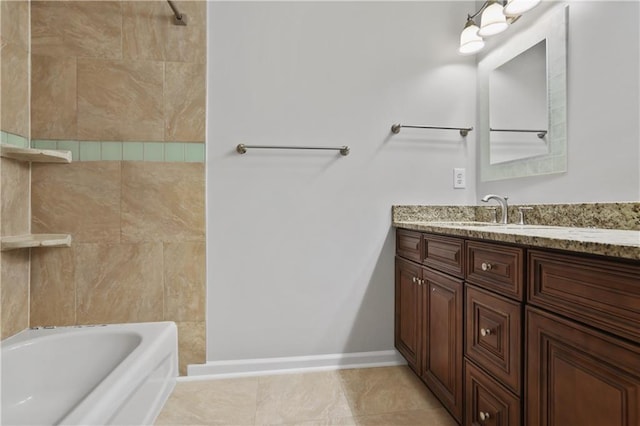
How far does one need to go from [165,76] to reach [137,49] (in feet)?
0.65

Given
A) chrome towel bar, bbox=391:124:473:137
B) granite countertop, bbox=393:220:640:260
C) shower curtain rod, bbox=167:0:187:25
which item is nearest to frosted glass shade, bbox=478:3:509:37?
chrome towel bar, bbox=391:124:473:137

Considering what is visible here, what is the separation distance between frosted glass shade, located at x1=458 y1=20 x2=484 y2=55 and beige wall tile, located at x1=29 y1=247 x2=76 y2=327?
2429 millimetres

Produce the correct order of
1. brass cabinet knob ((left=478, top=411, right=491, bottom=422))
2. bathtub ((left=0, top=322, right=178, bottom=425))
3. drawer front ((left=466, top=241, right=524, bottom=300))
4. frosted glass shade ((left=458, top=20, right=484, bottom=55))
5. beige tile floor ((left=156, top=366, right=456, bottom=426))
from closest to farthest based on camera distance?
drawer front ((left=466, top=241, right=524, bottom=300)), brass cabinet knob ((left=478, top=411, right=491, bottom=422)), bathtub ((left=0, top=322, right=178, bottom=425)), beige tile floor ((left=156, top=366, right=456, bottom=426)), frosted glass shade ((left=458, top=20, right=484, bottom=55))

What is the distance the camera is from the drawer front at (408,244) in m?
1.62

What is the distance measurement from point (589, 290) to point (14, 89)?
240cm

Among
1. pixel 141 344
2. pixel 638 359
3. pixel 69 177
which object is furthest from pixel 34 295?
pixel 638 359

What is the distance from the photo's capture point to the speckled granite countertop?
681 mm

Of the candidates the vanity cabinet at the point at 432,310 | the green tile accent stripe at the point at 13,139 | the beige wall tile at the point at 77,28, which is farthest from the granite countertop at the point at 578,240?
the green tile accent stripe at the point at 13,139

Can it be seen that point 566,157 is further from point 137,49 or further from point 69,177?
point 69,177

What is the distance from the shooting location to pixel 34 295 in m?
1.65

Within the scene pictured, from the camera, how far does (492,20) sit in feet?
5.22

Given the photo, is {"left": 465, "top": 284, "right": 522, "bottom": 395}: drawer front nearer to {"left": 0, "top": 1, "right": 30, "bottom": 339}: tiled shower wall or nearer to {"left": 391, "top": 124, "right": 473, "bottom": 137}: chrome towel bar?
{"left": 391, "top": 124, "right": 473, "bottom": 137}: chrome towel bar

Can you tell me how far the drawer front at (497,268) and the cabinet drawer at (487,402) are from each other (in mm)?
320

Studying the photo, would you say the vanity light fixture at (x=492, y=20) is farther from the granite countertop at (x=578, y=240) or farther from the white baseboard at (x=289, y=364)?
the white baseboard at (x=289, y=364)
